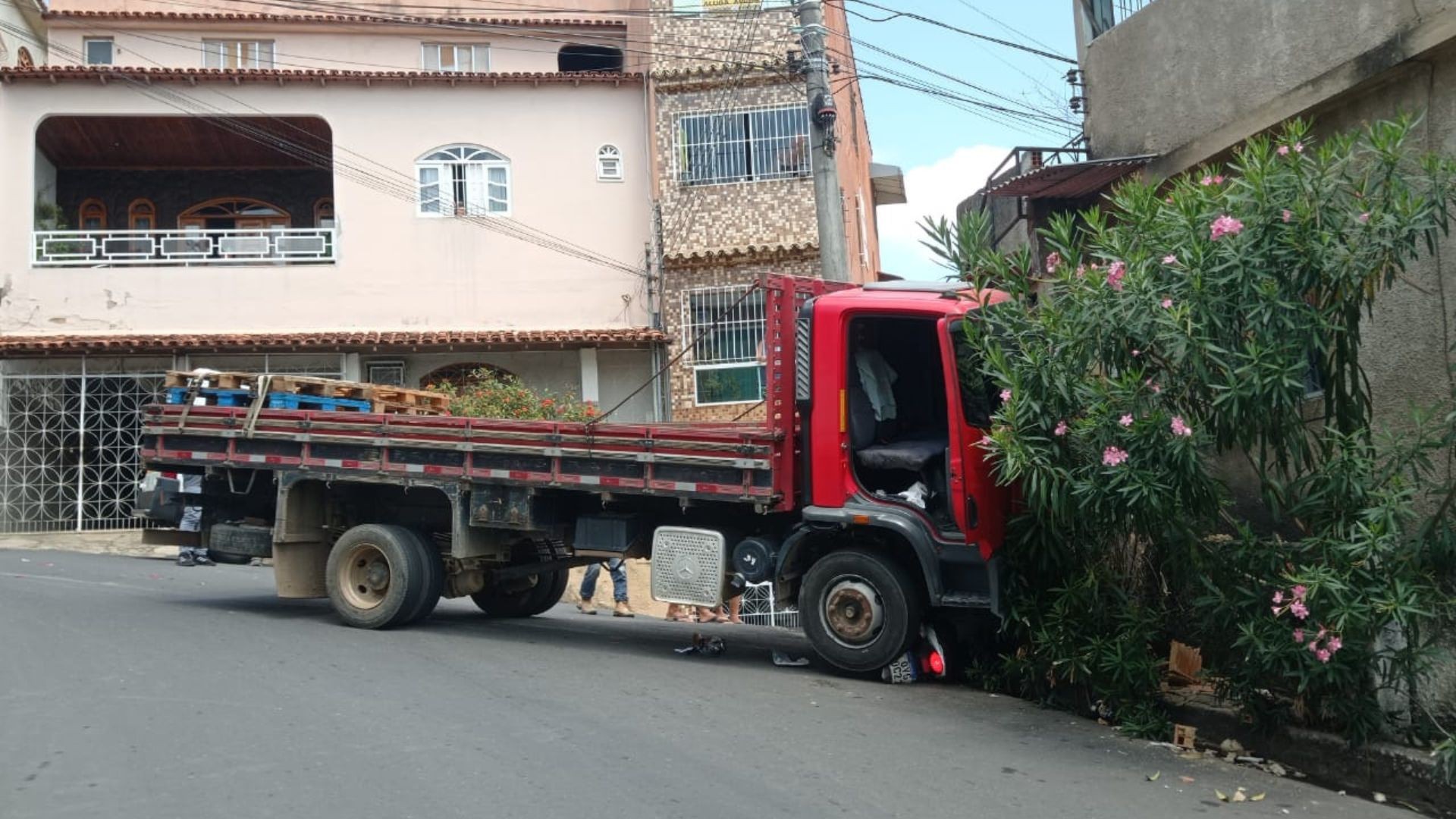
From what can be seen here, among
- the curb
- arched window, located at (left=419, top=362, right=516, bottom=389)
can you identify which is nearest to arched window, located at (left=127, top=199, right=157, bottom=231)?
arched window, located at (left=419, top=362, right=516, bottom=389)

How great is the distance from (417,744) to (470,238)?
1650 cm

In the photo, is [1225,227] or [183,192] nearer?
[1225,227]

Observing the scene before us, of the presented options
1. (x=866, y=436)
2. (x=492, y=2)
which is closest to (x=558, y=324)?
(x=492, y=2)

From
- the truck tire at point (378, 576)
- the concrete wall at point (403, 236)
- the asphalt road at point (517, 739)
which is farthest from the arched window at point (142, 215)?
the truck tire at point (378, 576)

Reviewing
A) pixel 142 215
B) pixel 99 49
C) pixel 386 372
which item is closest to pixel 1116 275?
pixel 386 372

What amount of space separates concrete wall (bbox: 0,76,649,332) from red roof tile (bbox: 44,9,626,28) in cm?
302

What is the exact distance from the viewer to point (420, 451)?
32.4 ft

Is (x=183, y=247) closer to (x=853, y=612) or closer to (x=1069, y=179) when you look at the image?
(x=1069, y=179)

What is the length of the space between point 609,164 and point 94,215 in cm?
1022

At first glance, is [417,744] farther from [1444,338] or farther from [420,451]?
[1444,338]

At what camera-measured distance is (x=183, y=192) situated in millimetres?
23828

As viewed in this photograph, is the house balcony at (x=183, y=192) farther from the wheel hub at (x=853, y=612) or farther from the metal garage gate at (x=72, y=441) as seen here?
the wheel hub at (x=853, y=612)

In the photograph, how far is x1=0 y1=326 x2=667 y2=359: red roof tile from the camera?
19.8 metres

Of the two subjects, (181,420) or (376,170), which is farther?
(376,170)
